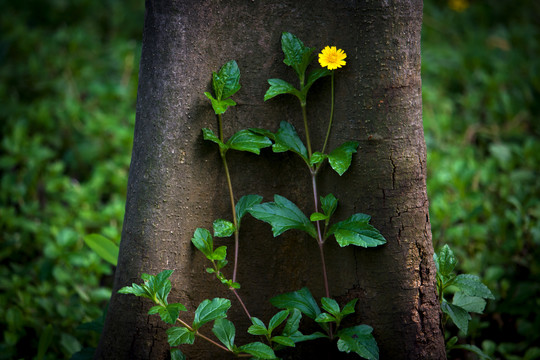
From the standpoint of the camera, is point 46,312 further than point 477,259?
No

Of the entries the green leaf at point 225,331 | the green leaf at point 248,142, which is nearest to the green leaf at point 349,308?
the green leaf at point 225,331

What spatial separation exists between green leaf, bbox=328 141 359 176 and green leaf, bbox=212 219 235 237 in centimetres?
37

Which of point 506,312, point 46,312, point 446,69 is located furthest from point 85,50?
point 506,312

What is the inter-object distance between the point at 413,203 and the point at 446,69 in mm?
3404

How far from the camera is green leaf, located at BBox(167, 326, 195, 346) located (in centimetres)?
139

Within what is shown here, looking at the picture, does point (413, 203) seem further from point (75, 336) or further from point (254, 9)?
point (75, 336)

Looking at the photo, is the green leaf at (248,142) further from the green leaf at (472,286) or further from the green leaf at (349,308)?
the green leaf at (472,286)

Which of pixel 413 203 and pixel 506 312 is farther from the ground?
pixel 413 203

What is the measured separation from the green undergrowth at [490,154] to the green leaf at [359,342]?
679 mm

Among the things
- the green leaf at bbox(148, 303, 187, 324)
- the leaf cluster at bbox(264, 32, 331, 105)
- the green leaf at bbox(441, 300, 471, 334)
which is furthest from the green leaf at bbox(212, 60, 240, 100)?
the green leaf at bbox(441, 300, 471, 334)

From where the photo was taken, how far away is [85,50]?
14.4 ft

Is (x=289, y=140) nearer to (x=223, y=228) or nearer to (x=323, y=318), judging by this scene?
(x=223, y=228)

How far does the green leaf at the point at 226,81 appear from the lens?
1.43m

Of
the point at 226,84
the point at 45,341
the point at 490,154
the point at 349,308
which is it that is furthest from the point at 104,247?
the point at 490,154
